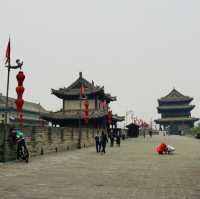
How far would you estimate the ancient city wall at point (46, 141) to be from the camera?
1268cm

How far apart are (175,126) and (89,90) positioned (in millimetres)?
44132

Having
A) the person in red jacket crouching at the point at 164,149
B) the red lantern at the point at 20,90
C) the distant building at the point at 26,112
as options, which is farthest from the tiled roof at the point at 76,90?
the red lantern at the point at 20,90

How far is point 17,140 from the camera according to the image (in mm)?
12758

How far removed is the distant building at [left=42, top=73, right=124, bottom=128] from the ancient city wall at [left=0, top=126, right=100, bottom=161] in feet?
48.2

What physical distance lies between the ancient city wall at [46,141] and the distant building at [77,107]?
14.7 meters

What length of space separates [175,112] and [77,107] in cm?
4692

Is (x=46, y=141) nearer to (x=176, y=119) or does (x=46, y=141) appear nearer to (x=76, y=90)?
(x=76, y=90)

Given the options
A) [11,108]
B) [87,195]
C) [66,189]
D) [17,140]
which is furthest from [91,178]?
[11,108]

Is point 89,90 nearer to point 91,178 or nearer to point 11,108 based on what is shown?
point 11,108

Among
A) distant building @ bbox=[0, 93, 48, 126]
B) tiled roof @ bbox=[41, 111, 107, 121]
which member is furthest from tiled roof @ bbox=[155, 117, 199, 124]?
tiled roof @ bbox=[41, 111, 107, 121]

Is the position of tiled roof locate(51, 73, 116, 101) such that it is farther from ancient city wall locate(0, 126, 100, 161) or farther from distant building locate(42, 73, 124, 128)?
ancient city wall locate(0, 126, 100, 161)

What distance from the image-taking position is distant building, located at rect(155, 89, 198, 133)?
260ft

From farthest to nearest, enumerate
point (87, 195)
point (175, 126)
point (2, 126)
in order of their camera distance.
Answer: point (175, 126), point (2, 126), point (87, 195)

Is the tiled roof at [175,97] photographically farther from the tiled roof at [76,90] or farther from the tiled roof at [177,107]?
the tiled roof at [76,90]
